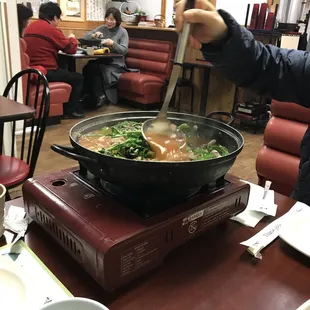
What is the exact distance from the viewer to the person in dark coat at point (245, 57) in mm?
965

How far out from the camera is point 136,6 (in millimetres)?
6438

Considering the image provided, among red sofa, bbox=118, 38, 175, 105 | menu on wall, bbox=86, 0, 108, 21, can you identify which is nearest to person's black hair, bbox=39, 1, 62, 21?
red sofa, bbox=118, 38, 175, 105

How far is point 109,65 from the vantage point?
537 centimetres

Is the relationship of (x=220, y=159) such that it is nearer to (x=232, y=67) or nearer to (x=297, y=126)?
(x=232, y=67)

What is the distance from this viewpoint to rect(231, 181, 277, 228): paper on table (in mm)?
998

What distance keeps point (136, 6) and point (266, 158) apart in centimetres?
497

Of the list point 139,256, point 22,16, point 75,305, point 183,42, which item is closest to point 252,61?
point 183,42

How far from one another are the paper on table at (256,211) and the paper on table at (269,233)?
0.04 metres

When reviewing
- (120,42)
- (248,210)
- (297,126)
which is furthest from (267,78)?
(120,42)

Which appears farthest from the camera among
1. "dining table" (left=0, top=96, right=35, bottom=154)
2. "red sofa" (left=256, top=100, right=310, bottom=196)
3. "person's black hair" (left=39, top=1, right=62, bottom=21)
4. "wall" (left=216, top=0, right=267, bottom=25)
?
"wall" (left=216, top=0, right=267, bottom=25)

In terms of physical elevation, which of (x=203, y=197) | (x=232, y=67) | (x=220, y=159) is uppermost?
(x=232, y=67)

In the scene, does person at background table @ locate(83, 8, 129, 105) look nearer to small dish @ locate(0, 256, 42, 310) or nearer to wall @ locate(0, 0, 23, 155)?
wall @ locate(0, 0, 23, 155)

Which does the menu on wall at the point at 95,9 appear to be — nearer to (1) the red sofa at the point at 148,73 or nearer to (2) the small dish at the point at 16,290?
(1) the red sofa at the point at 148,73

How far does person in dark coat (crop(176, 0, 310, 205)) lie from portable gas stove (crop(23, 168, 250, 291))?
1.23 feet
